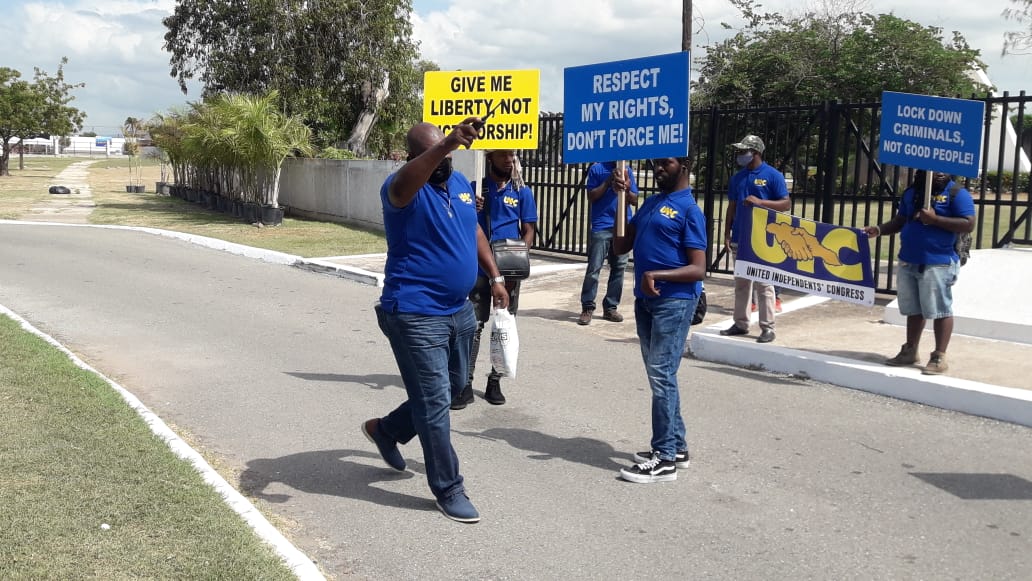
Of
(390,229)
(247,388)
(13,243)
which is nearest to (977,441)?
(390,229)

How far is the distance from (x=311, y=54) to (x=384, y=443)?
23.3m

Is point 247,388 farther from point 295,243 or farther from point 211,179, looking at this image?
point 211,179

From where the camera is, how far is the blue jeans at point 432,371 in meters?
4.38

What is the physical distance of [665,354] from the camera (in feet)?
16.8

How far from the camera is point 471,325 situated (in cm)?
466

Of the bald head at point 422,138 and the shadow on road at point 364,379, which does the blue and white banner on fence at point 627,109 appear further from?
the shadow on road at point 364,379

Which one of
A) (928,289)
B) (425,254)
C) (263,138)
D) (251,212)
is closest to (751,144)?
(928,289)

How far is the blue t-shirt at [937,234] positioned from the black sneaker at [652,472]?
3072mm

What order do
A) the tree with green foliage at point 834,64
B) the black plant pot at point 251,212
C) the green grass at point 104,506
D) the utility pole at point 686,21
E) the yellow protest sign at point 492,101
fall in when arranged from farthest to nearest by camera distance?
the tree with green foliage at point 834,64 < the black plant pot at point 251,212 < the utility pole at point 686,21 < the yellow protest sign at point 492,101 < the green grass at point 104,506

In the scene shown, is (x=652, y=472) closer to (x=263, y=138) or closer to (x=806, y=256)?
(x=806, y=256)

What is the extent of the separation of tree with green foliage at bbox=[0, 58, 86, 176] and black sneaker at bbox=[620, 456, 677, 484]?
5891cm

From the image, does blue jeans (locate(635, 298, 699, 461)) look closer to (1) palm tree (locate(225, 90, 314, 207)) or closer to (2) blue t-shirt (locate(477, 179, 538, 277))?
(2) blue t-shirt (locate(477, 179, 538, 277))

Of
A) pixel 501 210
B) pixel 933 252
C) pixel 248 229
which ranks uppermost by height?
pixel 501 210

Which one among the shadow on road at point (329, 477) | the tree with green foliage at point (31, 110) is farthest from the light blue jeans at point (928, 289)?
the tree with green foliage at point (31, 110)
